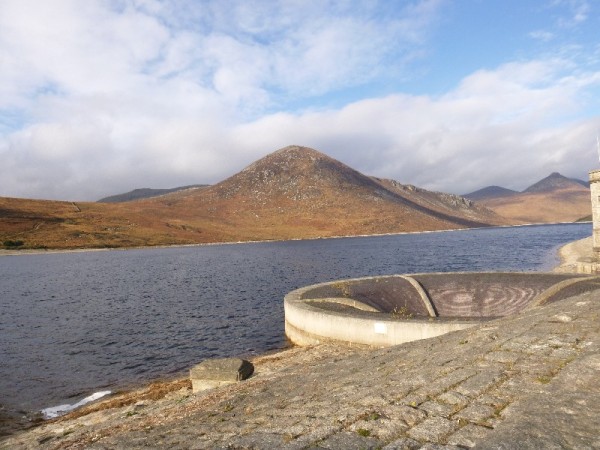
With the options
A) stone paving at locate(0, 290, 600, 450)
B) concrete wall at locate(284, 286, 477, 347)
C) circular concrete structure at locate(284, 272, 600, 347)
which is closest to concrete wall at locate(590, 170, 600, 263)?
circular concrete structure at locate(284, 272, 600, 347)

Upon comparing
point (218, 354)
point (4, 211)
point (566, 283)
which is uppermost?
point (4, 211)

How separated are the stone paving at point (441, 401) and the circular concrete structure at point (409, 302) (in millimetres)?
6380

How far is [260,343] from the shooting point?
2358 cm

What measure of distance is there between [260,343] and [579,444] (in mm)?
20222

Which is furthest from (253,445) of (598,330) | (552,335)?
(598,330)

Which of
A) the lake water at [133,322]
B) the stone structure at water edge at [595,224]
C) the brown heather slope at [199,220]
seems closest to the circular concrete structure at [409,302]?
the lake water at [133,322]

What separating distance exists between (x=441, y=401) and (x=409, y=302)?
17524mm

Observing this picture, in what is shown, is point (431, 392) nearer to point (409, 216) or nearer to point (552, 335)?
point (552, 335)

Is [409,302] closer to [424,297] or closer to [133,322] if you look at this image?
[424,297]

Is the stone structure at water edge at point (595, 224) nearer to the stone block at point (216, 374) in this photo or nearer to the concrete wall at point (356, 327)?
the concrete wall at point (356, 327)

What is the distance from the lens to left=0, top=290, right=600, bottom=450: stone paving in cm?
513

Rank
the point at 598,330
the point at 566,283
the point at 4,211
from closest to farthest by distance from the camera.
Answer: the point at 598,330
the point at 566,283
the point at 4,211

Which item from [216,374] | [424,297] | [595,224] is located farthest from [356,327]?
[595,224]

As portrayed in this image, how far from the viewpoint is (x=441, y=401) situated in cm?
616
